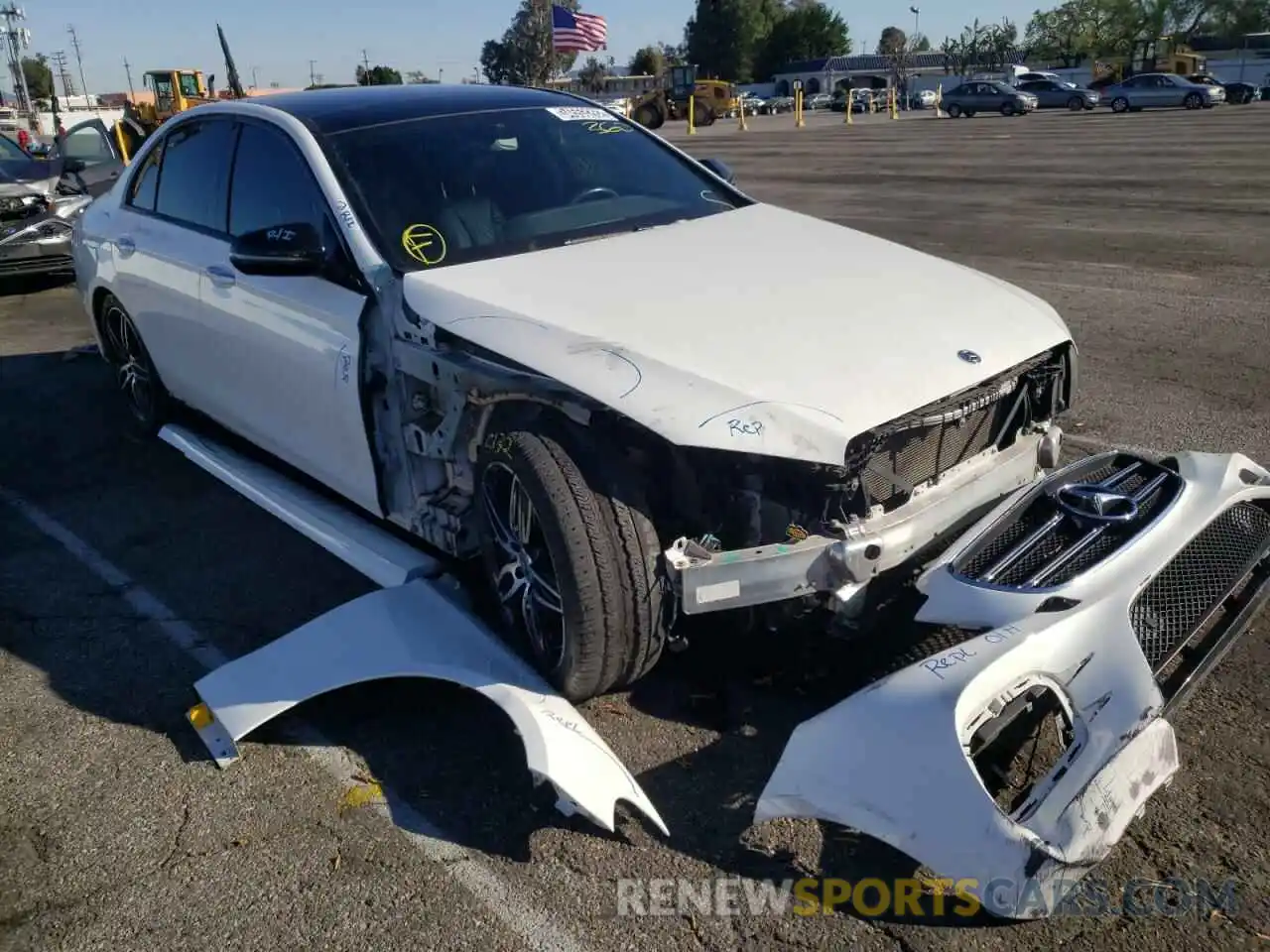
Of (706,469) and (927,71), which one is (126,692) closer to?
(706,469)

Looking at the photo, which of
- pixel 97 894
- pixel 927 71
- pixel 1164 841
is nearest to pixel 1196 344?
pixel 1164 841

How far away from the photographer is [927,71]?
9325 centimetres

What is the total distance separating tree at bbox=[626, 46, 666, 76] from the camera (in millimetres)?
96512

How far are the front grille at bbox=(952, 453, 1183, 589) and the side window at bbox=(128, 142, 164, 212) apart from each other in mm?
4331

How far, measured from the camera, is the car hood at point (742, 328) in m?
2.74

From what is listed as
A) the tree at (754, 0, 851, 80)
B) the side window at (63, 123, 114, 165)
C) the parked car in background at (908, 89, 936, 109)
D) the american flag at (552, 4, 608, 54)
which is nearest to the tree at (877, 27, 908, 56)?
the tree at (754, 0, 851, 80)

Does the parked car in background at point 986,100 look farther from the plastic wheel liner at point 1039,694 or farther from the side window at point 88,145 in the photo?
the plastic wheel liner at point 1039,694

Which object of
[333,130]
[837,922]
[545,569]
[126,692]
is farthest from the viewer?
[333,130]

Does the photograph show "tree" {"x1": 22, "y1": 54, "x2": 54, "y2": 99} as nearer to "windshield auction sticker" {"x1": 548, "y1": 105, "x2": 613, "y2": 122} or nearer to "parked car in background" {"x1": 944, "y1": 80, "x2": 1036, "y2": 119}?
"parked car in background" {"x1": 944, "y1": 80, "x2": 1036, "y2": 119}

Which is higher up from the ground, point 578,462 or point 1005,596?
point 578,462

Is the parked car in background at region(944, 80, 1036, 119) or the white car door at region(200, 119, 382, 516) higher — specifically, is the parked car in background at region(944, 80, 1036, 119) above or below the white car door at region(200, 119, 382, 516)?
below

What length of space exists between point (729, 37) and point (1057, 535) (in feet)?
340

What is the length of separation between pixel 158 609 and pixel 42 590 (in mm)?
626

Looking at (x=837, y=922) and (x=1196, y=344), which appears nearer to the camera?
(x=837, y=922)
